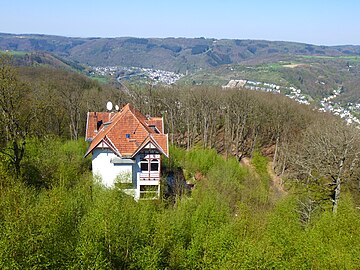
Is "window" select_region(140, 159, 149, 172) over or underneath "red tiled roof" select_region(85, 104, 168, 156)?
underneath

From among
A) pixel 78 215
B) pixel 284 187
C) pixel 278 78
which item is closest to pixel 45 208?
pixel 78 215

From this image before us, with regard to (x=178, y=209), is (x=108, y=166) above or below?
below

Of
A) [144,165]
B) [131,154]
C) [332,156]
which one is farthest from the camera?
[332,156]

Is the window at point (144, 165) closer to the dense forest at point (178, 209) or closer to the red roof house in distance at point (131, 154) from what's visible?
the red roof house in distance at point (131, 154)

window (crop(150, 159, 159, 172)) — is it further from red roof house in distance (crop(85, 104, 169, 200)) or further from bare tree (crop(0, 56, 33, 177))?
bare tree (crop(0, 56, 33, 177))

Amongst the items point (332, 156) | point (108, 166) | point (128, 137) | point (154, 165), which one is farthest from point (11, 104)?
point (332, 156)

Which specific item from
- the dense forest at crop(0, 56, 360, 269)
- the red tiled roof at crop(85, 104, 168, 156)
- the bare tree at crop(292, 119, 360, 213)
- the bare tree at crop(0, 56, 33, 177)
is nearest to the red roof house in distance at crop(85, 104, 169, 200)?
the red tiled roof at crop(85, 104, 168, 156)

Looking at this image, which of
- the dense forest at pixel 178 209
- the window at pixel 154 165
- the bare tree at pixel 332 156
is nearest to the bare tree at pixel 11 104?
the dense forest at pixel 178 209

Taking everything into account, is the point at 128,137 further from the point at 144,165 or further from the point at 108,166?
the point at 108,166

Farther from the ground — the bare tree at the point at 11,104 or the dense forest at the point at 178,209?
the bare tree at the point at 11,104
